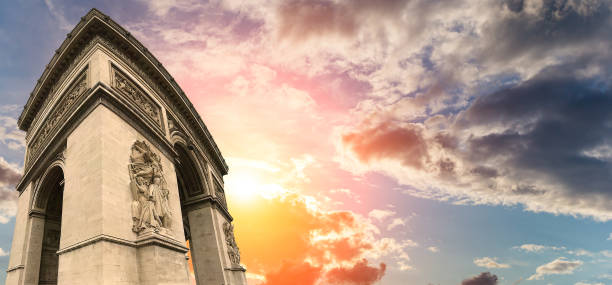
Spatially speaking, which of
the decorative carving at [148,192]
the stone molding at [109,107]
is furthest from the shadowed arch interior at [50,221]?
the decorative carving at [148,192]

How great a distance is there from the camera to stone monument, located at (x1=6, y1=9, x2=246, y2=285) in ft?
30.0

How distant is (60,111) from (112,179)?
7180 mm

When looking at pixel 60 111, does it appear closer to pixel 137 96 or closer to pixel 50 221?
pixel 137 96

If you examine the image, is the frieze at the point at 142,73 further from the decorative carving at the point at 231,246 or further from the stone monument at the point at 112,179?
the decorative carving at the point at 231,246

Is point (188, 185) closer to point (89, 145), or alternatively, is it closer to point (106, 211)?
point (89, 145)

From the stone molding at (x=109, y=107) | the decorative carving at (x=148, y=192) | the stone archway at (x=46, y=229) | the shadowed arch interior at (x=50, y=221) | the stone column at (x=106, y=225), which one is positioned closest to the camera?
the stone column at (x=106, y=225)

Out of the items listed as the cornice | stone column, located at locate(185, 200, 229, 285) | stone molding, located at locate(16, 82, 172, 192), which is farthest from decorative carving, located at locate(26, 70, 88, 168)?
stone column, located at locate(185, 200, 229, 285)

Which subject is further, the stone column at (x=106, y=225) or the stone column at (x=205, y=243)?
the stone column at (x=205, y=243)

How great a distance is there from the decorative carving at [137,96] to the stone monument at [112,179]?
0.20 ft

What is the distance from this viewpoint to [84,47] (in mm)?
13438

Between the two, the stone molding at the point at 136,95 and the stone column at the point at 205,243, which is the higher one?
the stone molding at the point at 136,95

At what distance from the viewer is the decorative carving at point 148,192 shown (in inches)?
391

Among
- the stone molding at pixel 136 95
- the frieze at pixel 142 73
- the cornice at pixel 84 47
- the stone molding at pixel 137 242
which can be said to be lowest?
the stone molding at pixel 137 242

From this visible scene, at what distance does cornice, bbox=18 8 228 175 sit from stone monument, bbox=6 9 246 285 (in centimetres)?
5
